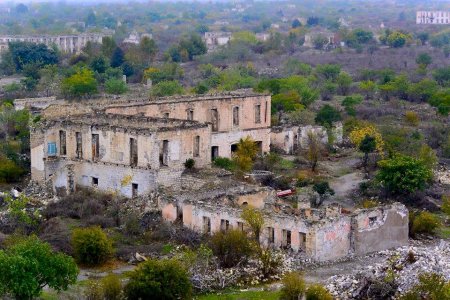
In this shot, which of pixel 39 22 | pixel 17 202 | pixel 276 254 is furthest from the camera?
pixel 39 22

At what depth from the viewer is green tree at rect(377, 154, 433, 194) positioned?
36.8m

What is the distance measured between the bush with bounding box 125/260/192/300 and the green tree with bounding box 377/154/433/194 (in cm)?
1518

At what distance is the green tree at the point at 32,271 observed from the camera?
22.7 metres

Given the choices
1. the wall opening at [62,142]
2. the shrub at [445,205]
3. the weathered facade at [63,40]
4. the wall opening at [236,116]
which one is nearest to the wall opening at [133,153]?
the wall opening at [62,142]

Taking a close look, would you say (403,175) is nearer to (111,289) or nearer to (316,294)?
(316,294)

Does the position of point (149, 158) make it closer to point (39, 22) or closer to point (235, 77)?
point (235, 77)

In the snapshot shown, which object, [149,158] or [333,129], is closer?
[149,158]

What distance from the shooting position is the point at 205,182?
3472 centimetres

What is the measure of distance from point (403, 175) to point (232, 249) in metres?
12.3

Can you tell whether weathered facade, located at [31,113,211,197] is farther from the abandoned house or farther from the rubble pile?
the rubble pile

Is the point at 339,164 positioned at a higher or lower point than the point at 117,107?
lower

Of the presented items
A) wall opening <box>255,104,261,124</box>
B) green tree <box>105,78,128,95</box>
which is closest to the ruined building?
wall opening <box>255,104,261,124</box>

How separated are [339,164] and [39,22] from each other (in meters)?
140

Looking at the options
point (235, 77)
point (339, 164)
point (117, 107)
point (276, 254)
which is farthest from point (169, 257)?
point (235, 77)
